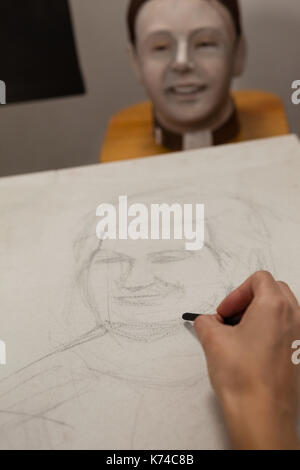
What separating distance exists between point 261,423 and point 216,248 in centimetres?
34

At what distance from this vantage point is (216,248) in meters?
0.70

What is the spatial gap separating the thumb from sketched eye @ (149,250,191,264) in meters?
0.17

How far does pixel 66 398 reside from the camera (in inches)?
20.3

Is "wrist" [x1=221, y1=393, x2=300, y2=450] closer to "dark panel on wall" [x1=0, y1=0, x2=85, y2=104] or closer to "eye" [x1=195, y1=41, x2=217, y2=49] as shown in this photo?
"eye" [x1=195, y1=41, x2=217, y2=49]

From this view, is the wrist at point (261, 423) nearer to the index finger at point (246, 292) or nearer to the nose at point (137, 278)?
the index finger at point (246, 292)

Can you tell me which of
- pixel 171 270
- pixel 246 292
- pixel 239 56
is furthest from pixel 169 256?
pixel 239 56

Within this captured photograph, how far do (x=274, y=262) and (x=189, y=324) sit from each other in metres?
0.18

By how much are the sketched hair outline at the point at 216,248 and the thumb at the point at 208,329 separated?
63 millimetres

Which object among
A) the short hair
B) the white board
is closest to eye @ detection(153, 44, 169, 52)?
the short hair

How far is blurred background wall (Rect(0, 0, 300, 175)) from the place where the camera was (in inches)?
57.1

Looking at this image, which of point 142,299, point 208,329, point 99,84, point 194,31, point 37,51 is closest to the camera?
point 208,329

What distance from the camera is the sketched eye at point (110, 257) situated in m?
0.70

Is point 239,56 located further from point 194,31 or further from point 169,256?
point 169,256
